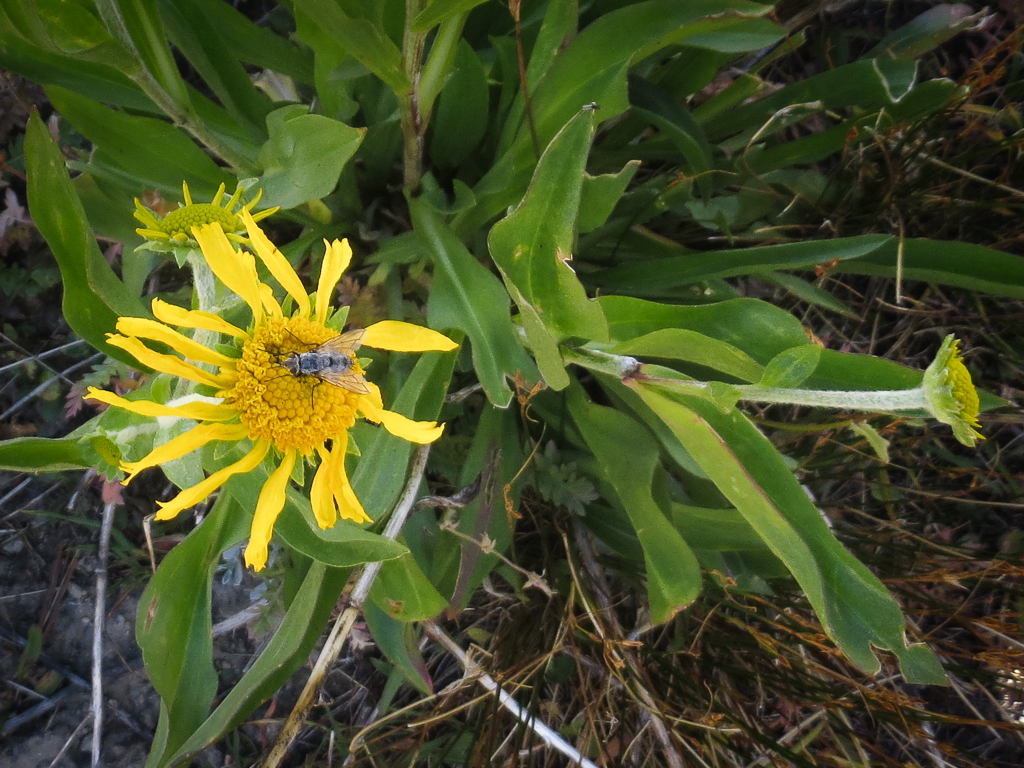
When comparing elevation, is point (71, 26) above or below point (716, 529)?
above

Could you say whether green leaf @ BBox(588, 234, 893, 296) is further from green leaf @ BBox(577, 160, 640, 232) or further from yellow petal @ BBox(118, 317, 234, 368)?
yellow petal @ BBox(118, 317, 234, 368)

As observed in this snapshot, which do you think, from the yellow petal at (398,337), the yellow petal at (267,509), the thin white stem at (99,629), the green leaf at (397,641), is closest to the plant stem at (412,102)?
the yellow petal at (398,337)

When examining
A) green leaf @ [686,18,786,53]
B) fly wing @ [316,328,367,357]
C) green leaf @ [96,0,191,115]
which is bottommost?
fly wing @ [316,328,367,357]

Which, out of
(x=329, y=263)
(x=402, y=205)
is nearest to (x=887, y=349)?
(x=402, y=205)

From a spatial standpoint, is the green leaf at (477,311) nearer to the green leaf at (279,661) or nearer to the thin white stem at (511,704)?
the green leaf at (279,661)

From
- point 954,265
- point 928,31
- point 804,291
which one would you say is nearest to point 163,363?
point 804,291

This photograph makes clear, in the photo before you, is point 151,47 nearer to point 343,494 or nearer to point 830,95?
point 343,494

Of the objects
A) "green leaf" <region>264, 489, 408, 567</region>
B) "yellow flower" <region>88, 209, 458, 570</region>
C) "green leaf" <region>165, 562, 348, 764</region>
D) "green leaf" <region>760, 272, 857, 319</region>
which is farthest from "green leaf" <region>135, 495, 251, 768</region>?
"green leaf" <region>760, 272, 857, 319</region>
